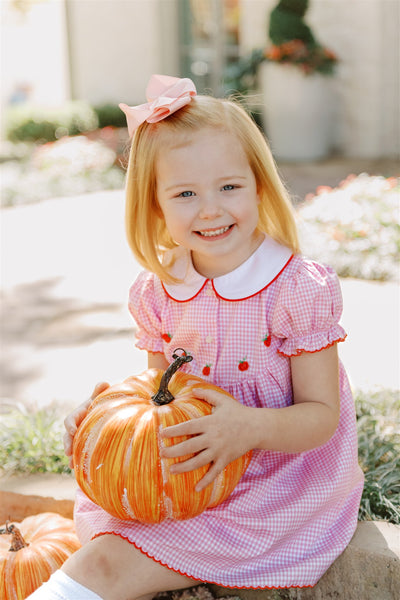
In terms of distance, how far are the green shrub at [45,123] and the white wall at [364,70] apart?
3845 mm

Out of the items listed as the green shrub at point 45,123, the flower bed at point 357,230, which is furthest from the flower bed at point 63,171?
the flower bed at point 357,230

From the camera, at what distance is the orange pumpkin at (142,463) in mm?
1709

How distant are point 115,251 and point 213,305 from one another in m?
4.50

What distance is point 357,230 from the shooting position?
557 centimetres

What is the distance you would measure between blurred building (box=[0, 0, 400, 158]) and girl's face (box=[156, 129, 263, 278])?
32.6 ft

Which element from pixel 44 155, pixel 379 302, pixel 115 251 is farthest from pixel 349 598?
pixel 44 155

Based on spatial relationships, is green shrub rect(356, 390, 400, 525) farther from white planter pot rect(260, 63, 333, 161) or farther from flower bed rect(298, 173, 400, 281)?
white planter pot rect(260, 63, 333, 161)

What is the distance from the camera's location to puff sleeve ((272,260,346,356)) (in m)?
1.90

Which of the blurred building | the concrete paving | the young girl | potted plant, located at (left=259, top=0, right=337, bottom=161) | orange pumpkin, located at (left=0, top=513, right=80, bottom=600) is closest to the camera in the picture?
the young girl

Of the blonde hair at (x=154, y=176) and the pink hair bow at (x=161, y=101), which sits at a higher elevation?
the pink hair bow at (x=161, y=101)

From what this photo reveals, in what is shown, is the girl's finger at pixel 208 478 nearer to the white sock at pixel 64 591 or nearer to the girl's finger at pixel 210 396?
the girl's finger at pixel 210 396

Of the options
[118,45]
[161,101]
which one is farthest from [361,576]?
[118,45]

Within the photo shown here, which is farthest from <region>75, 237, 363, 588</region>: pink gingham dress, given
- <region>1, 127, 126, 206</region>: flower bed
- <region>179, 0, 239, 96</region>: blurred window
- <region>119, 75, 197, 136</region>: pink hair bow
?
<region>179, 0, 239, 96</region>: blurred window

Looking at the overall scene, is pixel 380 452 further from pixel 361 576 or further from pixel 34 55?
pixel 34 55
